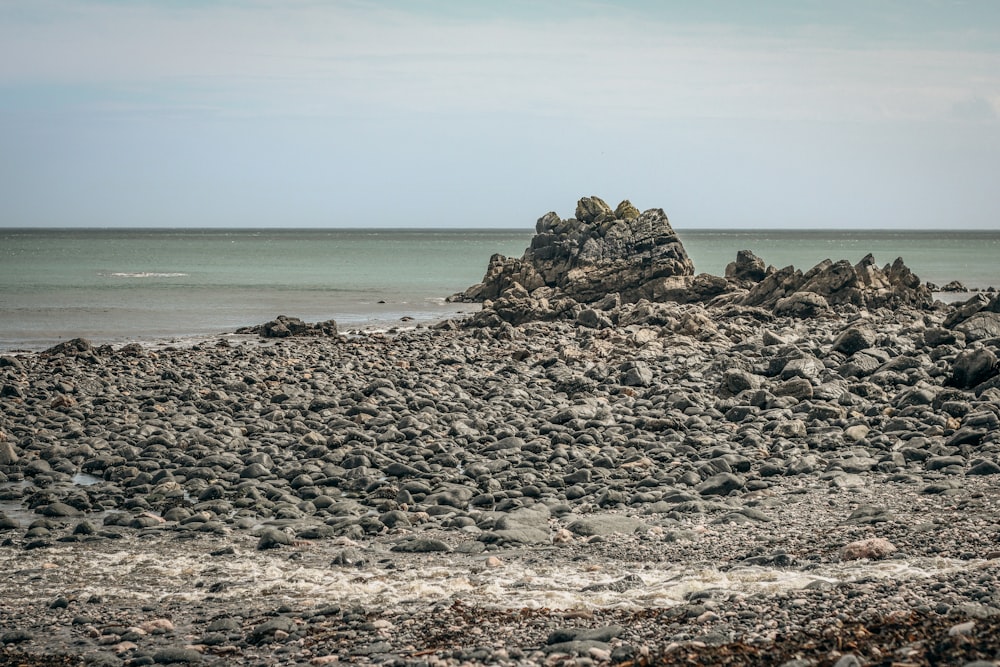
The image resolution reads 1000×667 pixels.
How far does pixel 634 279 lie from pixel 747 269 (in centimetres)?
506

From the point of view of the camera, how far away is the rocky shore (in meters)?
6.85

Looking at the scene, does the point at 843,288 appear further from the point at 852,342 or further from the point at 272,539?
the point at 272,539

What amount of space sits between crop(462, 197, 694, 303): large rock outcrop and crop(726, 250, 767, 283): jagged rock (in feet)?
6.14

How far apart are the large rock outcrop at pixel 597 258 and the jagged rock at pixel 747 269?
187cm

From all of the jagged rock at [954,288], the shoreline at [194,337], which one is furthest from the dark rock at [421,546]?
the jagged rock at [954,288]

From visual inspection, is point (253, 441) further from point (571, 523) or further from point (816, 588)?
point (816, 588)

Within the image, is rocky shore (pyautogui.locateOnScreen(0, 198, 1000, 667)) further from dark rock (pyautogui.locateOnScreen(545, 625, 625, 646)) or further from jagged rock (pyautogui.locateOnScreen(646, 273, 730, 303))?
jagged rock (pyautogui.locateOnScreen(646, 273, 730, 303))

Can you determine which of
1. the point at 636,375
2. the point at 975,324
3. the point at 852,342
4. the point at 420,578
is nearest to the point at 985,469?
the point at 420,578

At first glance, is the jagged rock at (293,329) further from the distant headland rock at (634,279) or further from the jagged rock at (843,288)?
the jagged rock at (843,288)

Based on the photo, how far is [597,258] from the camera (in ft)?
144

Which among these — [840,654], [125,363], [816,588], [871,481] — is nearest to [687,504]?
[871,481]

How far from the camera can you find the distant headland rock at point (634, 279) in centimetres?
3453

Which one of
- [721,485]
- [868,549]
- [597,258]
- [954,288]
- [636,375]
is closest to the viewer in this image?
[868,549]

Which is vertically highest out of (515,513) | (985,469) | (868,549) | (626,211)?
(626,211)
